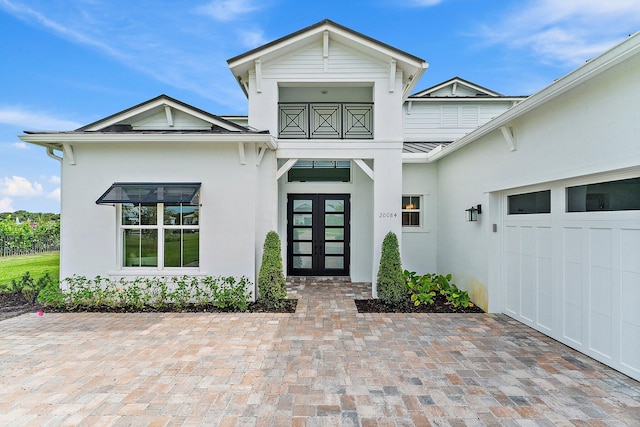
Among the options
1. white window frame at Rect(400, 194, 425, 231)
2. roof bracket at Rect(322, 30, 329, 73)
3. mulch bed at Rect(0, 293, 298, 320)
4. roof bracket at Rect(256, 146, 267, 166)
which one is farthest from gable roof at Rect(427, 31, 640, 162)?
mulch bed at Rect(0, 293, 298, 320)

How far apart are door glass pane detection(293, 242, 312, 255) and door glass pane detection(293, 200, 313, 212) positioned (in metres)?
1.08

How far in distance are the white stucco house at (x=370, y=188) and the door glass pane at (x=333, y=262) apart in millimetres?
41

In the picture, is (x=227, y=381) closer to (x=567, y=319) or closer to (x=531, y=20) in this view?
(x=567, y=319)

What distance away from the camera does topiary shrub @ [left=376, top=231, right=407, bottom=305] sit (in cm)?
717

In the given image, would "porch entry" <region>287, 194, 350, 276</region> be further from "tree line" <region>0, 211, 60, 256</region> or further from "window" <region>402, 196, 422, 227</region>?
"tree line" <region>0, 211, 60, 256</region>

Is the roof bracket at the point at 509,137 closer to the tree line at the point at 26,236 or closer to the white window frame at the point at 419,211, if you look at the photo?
the white window frame at the point at 419,211

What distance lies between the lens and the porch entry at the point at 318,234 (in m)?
10.4

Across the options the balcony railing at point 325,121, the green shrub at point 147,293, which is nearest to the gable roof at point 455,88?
the balcony railing at point 325,121

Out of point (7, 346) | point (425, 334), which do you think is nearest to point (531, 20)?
point (425, 334)

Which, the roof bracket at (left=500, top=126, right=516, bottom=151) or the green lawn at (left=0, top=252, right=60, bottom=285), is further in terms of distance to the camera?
the green lawn at (left=0, top=252, right=60, bottom=285)

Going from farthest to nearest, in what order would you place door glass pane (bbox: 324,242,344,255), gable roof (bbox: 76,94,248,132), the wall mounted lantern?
door glass pane (bbox: 324,242,344,255)
gable roof (bbox: 76,94,248,132)
the wall mounted lantern

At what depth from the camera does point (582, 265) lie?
459 centimetres

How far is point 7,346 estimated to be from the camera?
4.93 metres

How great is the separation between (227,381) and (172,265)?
4304 mm
